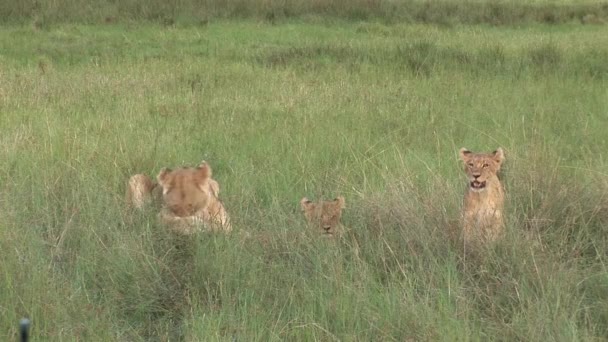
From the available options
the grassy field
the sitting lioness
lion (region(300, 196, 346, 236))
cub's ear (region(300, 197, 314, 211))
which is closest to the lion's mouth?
the grassy field

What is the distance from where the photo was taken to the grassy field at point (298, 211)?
11.8 ft

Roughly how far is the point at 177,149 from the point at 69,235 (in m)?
2.37

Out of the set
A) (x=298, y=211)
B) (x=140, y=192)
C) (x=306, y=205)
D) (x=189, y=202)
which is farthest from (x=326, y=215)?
(x=140, y=192)

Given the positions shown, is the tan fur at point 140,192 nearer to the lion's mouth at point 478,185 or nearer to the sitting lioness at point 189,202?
the sitting lioness at point 189,202

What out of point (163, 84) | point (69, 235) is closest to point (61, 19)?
point (163, 84)

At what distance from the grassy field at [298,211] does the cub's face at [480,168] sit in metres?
0.24

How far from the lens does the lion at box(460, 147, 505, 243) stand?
14.1ft

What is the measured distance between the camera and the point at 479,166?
181 inches

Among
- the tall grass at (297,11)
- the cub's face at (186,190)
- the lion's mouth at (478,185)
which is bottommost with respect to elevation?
the tall grass at (297,11)

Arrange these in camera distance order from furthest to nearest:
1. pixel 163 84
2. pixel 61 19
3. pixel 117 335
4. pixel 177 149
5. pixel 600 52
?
1. pixel 61 19
2. pixel 600 52
3. pixel 163 84
4. pixel 177 149
5. pixel 117 335

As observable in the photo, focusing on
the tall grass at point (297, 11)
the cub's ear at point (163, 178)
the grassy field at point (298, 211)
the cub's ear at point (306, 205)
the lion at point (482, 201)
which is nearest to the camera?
the grassy field at point (298, 211)

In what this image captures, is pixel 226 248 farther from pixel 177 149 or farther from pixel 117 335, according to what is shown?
pixel 177 149

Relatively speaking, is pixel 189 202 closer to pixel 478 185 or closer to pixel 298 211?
pixel 298 211

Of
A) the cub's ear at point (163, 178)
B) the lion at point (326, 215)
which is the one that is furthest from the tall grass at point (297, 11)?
the lion at point (326, 215)
